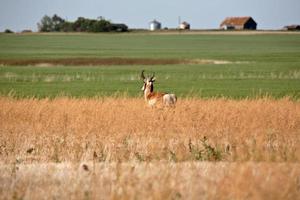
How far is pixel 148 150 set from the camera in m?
16.9

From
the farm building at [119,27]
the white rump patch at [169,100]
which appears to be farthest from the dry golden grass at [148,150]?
the farm building at [119,27]

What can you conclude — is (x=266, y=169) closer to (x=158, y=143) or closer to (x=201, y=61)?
(x=158, y=143)

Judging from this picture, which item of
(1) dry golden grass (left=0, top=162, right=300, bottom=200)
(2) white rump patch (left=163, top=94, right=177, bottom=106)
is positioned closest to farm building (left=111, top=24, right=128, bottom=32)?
(2) white rump patch (left=163, top=94, right=177, bottom=106)

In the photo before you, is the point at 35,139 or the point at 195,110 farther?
the point at 195,110

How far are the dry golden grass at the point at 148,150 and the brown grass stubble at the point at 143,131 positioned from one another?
3cm

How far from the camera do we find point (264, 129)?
19.8 m

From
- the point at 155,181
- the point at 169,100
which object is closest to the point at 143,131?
the point at 169,100

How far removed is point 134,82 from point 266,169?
120ft

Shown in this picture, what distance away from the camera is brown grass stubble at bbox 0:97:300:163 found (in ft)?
53.2

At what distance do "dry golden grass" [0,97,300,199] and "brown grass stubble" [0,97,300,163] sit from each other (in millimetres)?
35

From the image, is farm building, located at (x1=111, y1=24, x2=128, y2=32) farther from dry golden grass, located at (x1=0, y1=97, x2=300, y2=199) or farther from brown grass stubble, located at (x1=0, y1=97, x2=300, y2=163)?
brown grass stubble, located at (x1=0, y1=97, x2=300, y2=163)

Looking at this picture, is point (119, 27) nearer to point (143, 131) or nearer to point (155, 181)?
point (143, 131)

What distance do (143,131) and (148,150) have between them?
299 centimetres

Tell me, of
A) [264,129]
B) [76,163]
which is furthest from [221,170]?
[264,129]
